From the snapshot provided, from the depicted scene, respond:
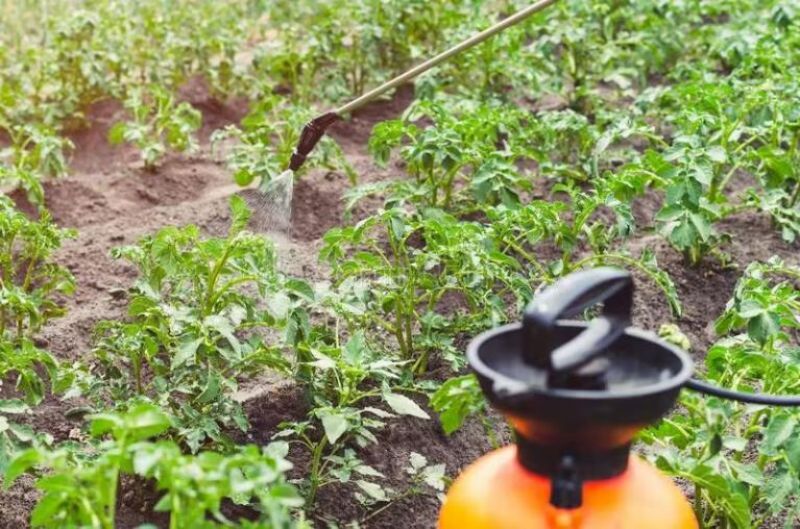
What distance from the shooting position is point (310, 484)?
9.41ft

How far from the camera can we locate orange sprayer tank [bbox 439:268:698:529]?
1.84 meters

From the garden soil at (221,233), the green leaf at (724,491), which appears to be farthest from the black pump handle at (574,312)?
the garden soil at (221,233)

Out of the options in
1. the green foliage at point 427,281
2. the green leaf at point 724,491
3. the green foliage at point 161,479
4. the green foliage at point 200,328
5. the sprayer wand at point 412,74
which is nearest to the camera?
the green foliage at point 161,479

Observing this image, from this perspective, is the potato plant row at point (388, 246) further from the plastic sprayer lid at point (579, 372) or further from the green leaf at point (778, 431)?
the plastic sprayer lid at point (579, 372)

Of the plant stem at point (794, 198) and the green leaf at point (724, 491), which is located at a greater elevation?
the green leaf at point (724, 491)

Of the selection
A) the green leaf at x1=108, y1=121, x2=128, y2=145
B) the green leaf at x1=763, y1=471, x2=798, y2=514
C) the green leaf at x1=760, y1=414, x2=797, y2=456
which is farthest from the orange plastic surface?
the green leaf at x1=108, y1=121, x2=128, y2=145

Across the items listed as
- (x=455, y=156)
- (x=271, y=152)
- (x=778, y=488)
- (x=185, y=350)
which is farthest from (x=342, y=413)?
(x=271, y=152)

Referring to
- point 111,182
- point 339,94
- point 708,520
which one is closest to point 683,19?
point 339,94

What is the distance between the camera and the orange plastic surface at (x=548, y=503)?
6.29 ft

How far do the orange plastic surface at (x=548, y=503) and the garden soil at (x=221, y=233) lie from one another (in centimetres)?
92

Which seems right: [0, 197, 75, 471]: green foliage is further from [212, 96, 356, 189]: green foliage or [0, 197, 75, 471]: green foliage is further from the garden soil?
[212, 96, 356, 189]: green foliage

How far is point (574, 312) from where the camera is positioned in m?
1.93

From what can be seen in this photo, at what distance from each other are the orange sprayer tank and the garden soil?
984 millimetres

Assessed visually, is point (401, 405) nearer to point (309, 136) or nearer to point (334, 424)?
point (334, 424)
